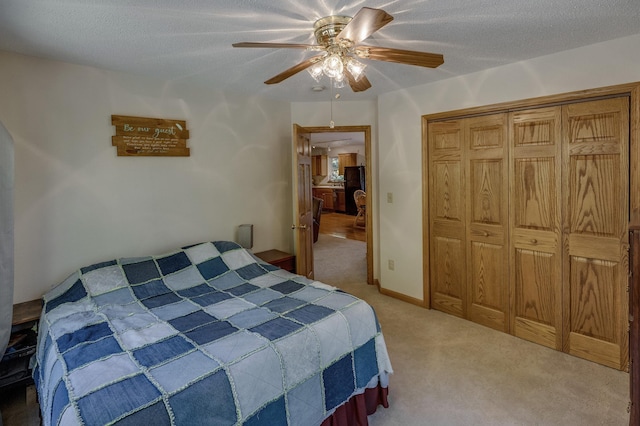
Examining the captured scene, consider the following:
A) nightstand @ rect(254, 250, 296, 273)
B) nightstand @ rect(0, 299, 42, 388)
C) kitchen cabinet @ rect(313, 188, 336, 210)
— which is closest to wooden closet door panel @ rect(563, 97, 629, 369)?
nightstand @ rect(254, 250, 296, 273)

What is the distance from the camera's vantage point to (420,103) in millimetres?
3488

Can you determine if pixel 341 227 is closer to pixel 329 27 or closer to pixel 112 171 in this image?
pixel 112 171

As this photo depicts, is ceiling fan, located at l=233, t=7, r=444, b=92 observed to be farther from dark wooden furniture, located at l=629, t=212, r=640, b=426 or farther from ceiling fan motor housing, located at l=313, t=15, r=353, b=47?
dark wooden furniture, located at l=629, t=212, r=640, b=426

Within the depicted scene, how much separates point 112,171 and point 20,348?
1372 millimetres

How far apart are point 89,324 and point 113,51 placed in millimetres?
A: 1770

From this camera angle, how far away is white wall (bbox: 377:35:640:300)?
2404 millimetres

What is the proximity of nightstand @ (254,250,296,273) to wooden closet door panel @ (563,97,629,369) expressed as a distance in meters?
→ 2.42

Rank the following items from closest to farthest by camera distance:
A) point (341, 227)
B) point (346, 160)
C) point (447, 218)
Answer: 1. point (447, 218)
2. point (341, 227)
3. point (346, 160)

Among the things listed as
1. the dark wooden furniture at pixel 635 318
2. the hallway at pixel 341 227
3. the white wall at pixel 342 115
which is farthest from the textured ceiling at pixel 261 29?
the hallway at pixel 341 227

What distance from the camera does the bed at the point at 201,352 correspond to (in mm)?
1406

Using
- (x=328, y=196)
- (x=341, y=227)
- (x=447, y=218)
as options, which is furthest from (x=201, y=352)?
(x=328, y=196)

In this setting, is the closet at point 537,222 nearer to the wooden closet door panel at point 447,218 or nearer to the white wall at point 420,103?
the wooden closet door panel at point 447,218

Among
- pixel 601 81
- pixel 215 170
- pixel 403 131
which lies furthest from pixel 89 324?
pixel 601 81

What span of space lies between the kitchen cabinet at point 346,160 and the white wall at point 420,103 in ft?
22.1
